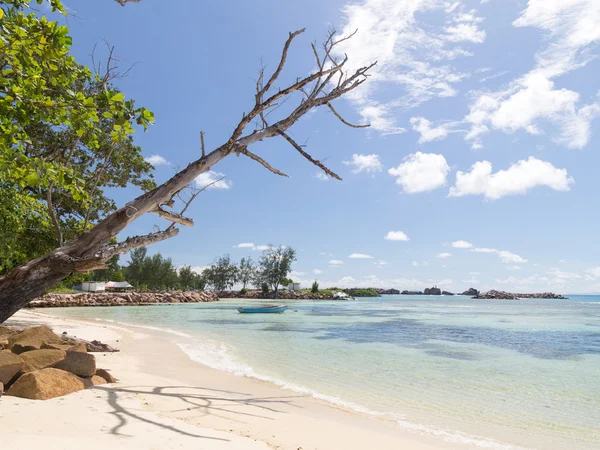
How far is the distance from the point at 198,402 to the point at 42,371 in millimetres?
2455

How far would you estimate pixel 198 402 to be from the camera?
270 inches

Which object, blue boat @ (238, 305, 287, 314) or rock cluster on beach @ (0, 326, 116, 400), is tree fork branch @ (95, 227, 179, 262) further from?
blue boat @ (238, 305, 287, 314)

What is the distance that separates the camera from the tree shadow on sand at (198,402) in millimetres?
5382

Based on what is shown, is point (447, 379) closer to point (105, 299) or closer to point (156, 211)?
point (156, 211)

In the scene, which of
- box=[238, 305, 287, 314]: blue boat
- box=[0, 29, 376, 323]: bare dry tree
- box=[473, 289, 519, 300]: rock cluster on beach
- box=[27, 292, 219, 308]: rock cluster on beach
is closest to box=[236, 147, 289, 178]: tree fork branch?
box=[0, 29, 376, 323]: bare dry tree

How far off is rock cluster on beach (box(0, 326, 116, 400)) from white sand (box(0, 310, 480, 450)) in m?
0.23

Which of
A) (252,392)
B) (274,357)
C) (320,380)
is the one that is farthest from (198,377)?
(274,357)

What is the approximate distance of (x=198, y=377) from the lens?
9641 mm

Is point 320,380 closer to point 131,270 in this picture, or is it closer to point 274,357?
point 274,357

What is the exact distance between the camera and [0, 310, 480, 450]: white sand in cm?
445

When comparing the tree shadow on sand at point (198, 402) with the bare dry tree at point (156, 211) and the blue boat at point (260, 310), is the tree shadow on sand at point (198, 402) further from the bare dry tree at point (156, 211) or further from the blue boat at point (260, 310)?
the blue boat at point (260, 310)

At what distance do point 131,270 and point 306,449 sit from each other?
93723 millimetres

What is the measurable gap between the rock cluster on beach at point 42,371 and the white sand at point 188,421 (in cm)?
23

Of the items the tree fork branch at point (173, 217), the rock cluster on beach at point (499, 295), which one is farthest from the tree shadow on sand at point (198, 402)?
the rock cluster on beach at point (499, 295)
